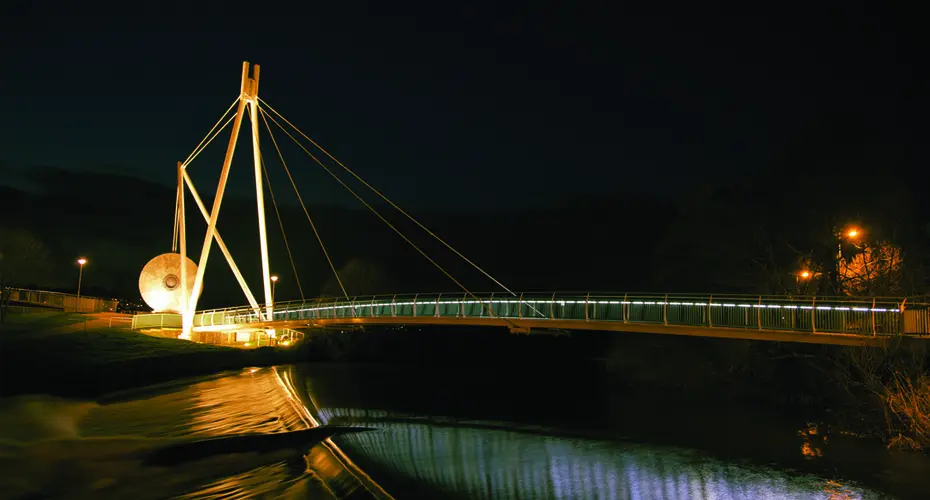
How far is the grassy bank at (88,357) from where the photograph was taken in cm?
2748

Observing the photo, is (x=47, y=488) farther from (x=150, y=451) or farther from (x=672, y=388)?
(x=672, y=388)

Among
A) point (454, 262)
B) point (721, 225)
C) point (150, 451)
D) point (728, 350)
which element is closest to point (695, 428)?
point (728, 350)

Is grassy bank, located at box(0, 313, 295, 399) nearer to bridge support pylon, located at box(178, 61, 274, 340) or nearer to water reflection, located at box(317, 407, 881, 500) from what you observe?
bridge support pylon, located at box(178, 61, 274, 340)

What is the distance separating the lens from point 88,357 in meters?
30.5

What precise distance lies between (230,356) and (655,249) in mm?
A: 25227

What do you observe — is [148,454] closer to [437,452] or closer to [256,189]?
[437,452]

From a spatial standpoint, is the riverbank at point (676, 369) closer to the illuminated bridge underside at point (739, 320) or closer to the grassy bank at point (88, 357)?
the grassy bank at point (88, 357)

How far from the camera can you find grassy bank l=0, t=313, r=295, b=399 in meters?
27.5

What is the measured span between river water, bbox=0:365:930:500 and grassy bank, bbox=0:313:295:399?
4.43ft

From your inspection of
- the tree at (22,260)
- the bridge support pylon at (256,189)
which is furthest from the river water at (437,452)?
the tree at (22,260)

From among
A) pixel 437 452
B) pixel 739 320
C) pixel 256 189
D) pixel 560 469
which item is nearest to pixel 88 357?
pixel 256 189

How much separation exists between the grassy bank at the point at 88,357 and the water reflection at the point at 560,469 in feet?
48.0

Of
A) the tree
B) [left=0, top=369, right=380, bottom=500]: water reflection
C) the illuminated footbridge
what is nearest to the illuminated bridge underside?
the illuminated footbridge

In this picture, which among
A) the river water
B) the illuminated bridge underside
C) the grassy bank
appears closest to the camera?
the river water
